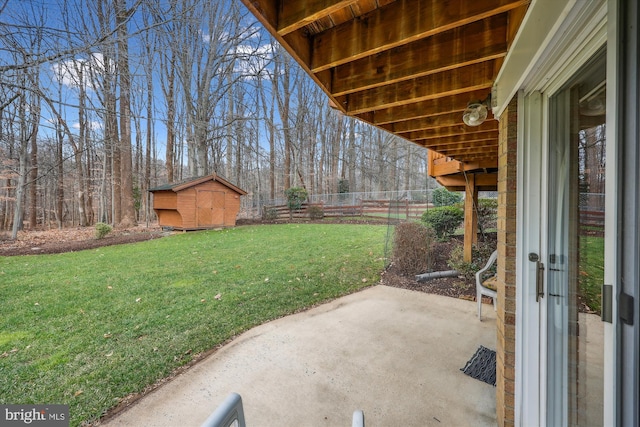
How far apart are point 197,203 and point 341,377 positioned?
999cm

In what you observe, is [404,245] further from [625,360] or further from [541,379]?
[625,360]

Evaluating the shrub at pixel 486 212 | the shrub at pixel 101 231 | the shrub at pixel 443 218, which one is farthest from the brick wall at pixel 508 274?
the shrub at pixel 101 231

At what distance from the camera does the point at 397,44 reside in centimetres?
148

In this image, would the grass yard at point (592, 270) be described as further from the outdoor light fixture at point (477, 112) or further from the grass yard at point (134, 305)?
the grass yard at point (134, 305)

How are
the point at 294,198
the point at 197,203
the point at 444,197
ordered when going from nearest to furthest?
the point at 197,203, the point at 444,197, the point at 294,198

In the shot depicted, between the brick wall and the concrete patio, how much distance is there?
32 centimetres

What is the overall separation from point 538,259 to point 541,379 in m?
0.63

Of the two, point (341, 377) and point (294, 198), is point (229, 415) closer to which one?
point (341, 377)

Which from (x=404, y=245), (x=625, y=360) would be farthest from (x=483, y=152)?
(x=625, y=360)

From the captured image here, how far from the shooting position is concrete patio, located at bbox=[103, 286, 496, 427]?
6.10 ft

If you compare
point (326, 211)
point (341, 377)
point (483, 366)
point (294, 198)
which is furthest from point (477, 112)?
point (326, 211)

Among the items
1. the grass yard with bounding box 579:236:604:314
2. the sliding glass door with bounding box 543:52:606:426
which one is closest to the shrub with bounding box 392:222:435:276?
the sliding glass door with bounding box 543:52:606:426

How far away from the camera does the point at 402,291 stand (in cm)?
428

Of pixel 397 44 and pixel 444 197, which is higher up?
pixel 397 44
